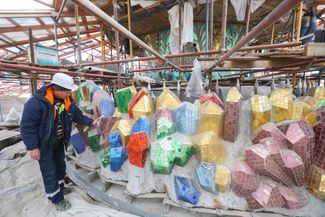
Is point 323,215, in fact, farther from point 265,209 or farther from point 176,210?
point 176,210

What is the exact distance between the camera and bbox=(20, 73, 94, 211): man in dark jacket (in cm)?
169

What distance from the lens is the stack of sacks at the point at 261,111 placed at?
176 cm

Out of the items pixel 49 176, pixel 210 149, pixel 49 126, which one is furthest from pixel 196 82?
pixel 49 176

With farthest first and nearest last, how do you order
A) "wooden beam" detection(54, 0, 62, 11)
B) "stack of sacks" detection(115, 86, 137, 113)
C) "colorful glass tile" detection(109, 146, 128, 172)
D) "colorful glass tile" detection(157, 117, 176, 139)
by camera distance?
1. "wooden beam" detection(54, 0, 62, 11)
2. "stack of sacks" detection(115, 86, 137, 113)
3. "colorful glass tile" detection(109, 146, 128, 172)
4. "colorful glass tile" detection(157, 117, 176, 139)

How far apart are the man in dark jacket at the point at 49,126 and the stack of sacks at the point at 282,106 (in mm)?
2280

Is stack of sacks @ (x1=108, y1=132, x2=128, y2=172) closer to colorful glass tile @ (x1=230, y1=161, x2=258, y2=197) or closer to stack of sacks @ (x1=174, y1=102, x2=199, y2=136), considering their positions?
stack of sacks @ (x1=174, y1=102, x2=199, y2=136)

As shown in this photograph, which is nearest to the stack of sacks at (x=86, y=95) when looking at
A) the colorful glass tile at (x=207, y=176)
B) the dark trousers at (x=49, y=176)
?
the dark trousers at (x=49, y=176)

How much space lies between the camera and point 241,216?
1.51 meters

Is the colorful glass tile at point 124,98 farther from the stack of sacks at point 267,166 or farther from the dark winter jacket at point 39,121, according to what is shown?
the stack of sacks at point 267,166

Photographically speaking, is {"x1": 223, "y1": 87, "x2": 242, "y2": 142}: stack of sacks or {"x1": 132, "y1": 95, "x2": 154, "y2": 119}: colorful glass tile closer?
{"x1": 223, "y1": 87, "x2": 242, "y2": 142}: stack of sacks

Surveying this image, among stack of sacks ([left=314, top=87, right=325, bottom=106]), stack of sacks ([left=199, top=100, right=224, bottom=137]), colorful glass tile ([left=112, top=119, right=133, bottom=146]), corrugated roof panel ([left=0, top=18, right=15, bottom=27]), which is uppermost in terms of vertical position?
corrugated roof panel ([left=0, top=18, right=15, bottom=27])

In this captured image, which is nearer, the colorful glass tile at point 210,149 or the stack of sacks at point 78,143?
the colorful glass tile at point 210,149

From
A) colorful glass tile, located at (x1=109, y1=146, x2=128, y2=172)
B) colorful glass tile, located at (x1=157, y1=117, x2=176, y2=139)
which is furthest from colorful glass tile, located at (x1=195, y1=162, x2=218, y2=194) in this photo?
colorful glass tile, located at (x1=109, y1=146, x2=128, y2=172)

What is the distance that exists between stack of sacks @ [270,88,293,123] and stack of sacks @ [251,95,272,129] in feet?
0.28
